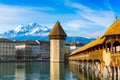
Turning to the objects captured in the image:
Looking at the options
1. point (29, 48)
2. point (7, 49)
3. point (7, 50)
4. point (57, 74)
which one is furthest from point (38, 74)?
point (29, 48)

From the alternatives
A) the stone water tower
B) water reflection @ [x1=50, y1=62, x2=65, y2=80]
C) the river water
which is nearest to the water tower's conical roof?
the stone water tower

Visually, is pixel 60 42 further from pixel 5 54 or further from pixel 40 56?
pixel 40 56

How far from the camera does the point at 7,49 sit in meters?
152

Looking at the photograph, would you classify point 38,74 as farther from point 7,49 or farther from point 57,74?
point 7,49

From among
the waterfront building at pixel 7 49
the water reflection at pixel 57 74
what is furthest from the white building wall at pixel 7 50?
the water reflection at pixel 57 74

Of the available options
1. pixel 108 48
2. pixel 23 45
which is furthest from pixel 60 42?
pixel 23 45

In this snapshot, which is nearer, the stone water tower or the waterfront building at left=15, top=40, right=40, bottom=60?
the stone water tower

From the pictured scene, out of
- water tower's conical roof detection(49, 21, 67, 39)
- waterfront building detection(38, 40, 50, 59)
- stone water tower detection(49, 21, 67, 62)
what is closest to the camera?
water tower's conical roof detection(49, 21, 67, 39)

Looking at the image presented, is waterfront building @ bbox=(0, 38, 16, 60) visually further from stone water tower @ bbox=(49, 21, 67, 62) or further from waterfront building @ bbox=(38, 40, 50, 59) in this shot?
stone water tower @ bbox=(49, 21, 67, 62)

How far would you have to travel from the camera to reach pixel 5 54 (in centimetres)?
15112

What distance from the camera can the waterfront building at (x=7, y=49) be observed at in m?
150

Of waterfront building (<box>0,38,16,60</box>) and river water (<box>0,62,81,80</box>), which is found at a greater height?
waterfront building (<box>0,38,16,60</box>)

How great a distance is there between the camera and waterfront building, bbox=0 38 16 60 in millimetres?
150288

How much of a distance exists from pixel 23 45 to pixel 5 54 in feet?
67.6
